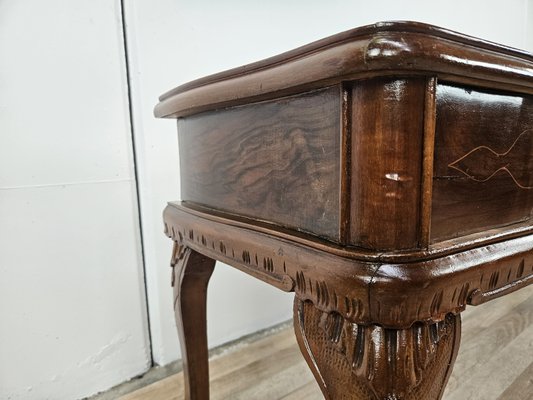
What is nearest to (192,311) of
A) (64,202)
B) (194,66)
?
(64,202)

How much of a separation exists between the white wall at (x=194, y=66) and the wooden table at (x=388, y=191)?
0.54 meters

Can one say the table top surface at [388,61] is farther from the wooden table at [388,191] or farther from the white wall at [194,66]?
the white wall at [194,66]

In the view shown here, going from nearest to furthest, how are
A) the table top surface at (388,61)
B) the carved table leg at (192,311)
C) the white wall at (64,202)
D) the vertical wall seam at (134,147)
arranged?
1. the table top surface at (388,61)
2. the carved table leg at (192,311)
3. the white wall at (64,202)
4. the vertical wall seam at (134,147)

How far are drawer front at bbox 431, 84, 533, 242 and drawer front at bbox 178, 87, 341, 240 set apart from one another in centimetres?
10

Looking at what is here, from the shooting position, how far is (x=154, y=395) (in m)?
0.93

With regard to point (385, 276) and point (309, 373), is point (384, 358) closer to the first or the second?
point (385, 276)

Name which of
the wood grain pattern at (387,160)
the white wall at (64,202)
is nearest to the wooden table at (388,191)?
the wood grain pattern at (387,160)

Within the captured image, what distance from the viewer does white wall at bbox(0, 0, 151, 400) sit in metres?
0.83

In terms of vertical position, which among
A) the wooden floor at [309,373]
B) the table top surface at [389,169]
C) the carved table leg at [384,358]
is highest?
the table top surface at [389,169]

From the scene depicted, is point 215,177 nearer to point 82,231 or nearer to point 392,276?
point 392,276

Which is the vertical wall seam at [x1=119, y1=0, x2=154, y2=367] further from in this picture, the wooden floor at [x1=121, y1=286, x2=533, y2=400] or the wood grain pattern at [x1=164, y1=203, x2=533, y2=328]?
the wood grain pattern at [x1=164, y1=203, x2=533, y2=328]

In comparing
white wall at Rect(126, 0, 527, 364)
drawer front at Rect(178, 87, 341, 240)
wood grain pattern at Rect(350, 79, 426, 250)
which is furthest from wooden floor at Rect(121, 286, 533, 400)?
wood grain pattern at Rect(350, 79, 426, 250)

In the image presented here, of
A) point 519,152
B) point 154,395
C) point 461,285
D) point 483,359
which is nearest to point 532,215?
point 519,152

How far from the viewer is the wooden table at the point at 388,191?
333mm
